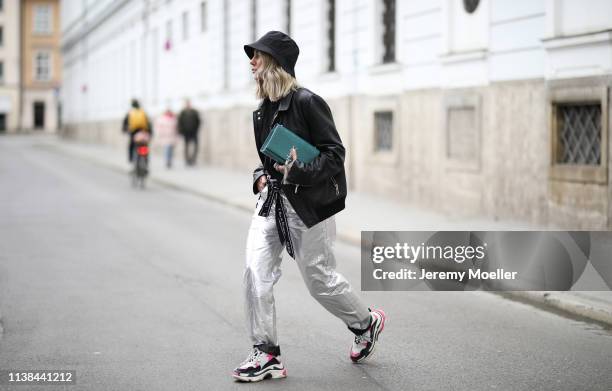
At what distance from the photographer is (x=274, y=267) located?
554cm

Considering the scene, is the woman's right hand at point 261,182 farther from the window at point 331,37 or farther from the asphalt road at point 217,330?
the window at point 331,37

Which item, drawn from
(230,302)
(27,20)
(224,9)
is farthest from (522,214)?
(27,20)

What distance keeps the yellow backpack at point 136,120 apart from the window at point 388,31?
6416 millimetres

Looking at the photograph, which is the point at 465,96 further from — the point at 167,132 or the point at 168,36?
the point at 168,36

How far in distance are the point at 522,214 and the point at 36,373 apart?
8.08m

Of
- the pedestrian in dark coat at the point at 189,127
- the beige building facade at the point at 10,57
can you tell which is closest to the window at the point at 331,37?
the pedestrian in dark coat at the point at 189,127

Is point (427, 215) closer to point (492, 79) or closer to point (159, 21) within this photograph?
point (492, 79)

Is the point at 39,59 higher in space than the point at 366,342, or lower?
higher

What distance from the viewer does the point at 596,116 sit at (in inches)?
444

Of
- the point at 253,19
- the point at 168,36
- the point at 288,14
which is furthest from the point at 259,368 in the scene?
the point at 168,36

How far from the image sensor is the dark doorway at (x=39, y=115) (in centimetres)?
8212

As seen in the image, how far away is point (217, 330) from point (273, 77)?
2125mm

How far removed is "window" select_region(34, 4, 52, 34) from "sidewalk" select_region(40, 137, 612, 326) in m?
56.8

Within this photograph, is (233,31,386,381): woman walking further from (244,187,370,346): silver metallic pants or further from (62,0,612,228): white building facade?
(62,0,612,228): white building facade
